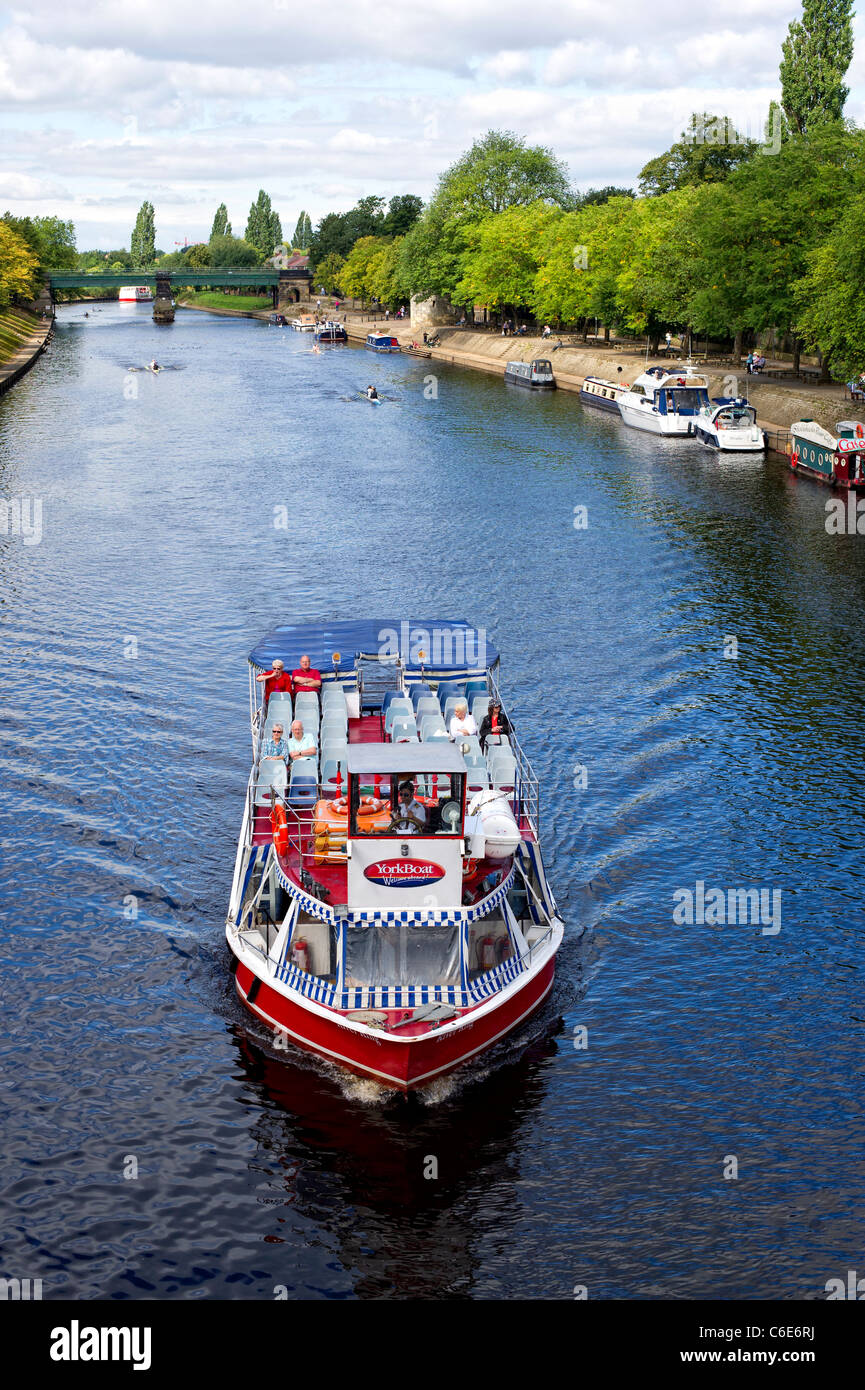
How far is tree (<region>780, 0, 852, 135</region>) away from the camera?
135 meters

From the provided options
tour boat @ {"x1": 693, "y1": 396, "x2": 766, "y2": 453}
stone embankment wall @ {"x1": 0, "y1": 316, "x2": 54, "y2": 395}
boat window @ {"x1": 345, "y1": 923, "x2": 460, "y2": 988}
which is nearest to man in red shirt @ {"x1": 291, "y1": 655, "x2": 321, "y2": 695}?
boat window @ {"x1": 345, "y1": 923, "x2": 460, "y2": 988}

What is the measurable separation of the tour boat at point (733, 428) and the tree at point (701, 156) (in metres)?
64.7

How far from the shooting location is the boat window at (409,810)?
27.8 m

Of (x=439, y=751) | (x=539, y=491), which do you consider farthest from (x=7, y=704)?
(x=539, y=491)

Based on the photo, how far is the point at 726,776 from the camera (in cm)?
4269

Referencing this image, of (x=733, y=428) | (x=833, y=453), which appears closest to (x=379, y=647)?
(x=833, y=453)

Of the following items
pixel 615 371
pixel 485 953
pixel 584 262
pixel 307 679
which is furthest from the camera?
A: pixel 584 262

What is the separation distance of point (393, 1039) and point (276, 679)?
14495 mm

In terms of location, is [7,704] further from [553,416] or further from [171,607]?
[553,416]

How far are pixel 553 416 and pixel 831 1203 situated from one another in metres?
102

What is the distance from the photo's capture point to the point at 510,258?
16875 cm
